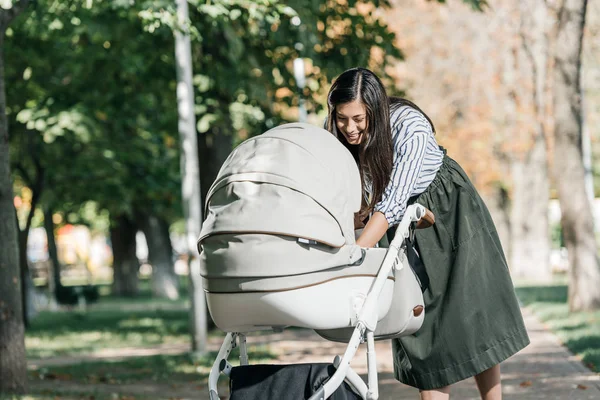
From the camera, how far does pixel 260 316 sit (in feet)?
13.8

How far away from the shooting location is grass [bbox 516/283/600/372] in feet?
34.9

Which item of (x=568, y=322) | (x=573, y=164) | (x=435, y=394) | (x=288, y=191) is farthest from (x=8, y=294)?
(x=573, y=164)

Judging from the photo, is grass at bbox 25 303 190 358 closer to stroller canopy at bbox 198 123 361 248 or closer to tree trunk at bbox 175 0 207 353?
tree trunk at bbox 175 0 207 353

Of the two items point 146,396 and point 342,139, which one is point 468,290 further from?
point 146,396

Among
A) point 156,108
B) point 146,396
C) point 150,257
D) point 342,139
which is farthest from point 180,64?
point 150,257

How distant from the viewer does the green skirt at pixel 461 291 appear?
4.90m

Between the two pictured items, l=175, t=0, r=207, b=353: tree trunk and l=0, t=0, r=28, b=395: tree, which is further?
l=175, t=0, r=207, b=353: tree trunk

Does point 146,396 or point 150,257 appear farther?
point 150,257

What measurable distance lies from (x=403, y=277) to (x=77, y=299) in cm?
2357

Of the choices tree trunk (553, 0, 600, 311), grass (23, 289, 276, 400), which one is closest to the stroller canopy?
grass (23, 289, 276, 400)

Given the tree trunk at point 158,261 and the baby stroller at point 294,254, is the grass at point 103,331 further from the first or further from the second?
the baby stroller at point 294,254

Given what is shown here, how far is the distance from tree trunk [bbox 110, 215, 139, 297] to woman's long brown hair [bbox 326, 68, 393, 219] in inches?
1124

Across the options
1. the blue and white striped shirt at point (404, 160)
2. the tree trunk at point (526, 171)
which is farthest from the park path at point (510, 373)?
the tree trunk at point (526, 171)

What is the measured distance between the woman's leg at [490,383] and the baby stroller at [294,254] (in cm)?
84
